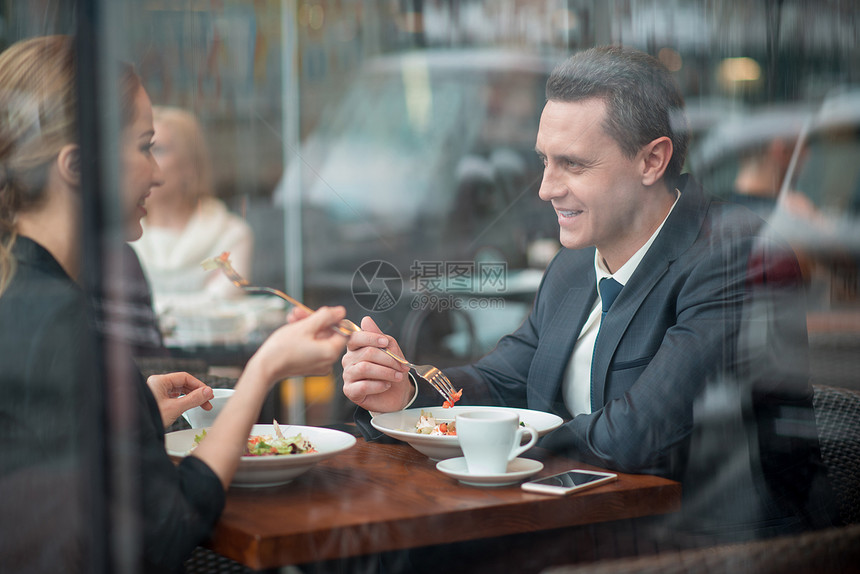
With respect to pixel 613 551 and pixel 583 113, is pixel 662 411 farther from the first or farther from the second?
pixel 583 113

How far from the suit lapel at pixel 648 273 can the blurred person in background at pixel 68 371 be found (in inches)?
20.6

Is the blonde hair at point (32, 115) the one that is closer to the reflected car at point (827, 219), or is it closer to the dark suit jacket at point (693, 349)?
the dark suit jacket at point (693, 349)

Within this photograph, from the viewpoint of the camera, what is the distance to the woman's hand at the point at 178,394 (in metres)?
1.17

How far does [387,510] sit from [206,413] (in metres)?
0.31

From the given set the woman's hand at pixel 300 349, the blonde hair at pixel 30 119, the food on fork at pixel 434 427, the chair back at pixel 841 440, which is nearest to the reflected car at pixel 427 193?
the food on fork at pixel 434 427

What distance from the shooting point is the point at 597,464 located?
122cm

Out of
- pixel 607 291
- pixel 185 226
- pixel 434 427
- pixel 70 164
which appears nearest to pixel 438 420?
pixel 434 427

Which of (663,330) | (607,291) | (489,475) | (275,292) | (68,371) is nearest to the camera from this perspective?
(68,371)

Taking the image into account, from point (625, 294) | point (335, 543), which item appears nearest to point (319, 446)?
point (335, 543)

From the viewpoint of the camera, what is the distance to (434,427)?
1256 millimetres

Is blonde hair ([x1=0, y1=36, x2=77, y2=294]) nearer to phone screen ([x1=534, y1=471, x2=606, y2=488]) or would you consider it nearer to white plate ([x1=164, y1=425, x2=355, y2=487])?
white plate ([x1=164, y1=425, x2=355, y2=487])

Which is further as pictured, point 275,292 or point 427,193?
point 427,193

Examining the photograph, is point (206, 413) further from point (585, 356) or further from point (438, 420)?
point (585, 356)

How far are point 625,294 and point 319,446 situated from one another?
54 cm
